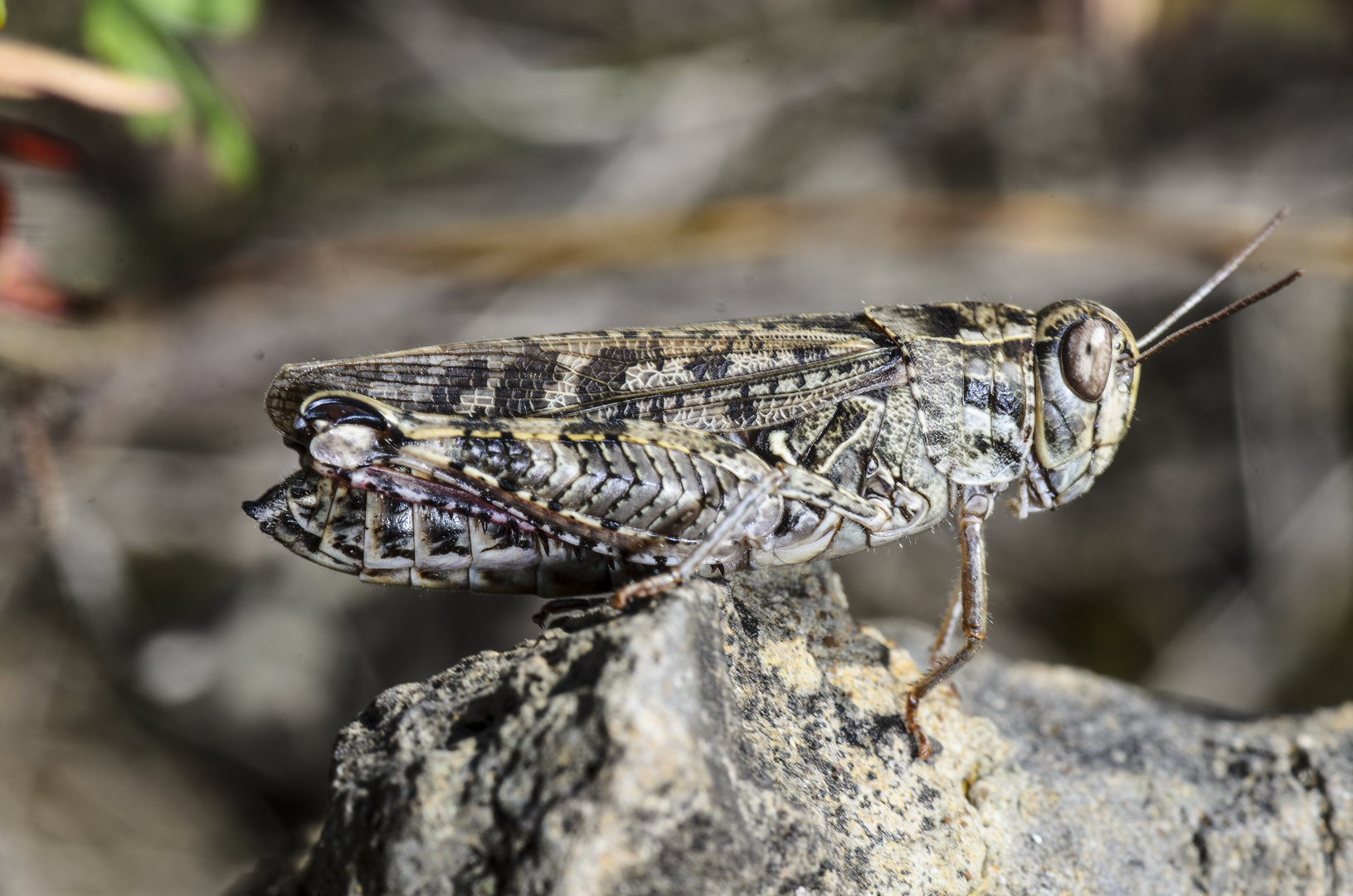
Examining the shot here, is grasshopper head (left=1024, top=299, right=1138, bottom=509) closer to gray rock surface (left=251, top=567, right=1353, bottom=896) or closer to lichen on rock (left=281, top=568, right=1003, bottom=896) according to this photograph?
gray rock surface (left=251, top=567, right=1353, bottom=896)

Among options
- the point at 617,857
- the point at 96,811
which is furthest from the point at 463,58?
the point at 617,857

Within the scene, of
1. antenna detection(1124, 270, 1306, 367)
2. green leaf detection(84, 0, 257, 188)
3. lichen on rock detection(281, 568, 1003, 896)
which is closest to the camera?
lichen on rock detection(281, 568, 1003, 896)

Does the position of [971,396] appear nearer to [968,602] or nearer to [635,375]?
[968,602]

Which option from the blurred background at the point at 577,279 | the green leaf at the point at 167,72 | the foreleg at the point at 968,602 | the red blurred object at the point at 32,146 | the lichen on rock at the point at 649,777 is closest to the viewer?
the lichen on rock at the point at 649,777

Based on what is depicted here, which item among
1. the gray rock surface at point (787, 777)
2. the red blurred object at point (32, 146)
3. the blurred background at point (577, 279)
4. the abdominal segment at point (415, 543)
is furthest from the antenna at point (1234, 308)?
the red blurred object at point (32, 146)

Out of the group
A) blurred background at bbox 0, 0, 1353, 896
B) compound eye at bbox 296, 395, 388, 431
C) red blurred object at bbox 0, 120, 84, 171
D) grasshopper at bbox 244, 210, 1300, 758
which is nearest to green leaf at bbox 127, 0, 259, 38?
blurred background at bbox 0, 0, 1353, 896

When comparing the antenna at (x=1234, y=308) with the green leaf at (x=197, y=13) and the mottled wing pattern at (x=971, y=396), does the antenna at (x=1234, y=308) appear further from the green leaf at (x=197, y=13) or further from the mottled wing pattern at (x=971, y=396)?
the green leaf at (x=197, y=13)

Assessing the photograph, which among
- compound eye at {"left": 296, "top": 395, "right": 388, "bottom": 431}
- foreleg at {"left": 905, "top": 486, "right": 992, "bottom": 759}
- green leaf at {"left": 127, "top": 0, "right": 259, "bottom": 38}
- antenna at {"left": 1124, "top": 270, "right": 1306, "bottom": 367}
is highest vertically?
green leaf at {"left": 127, "top": 0, "right": 259, "bottom": 38}
